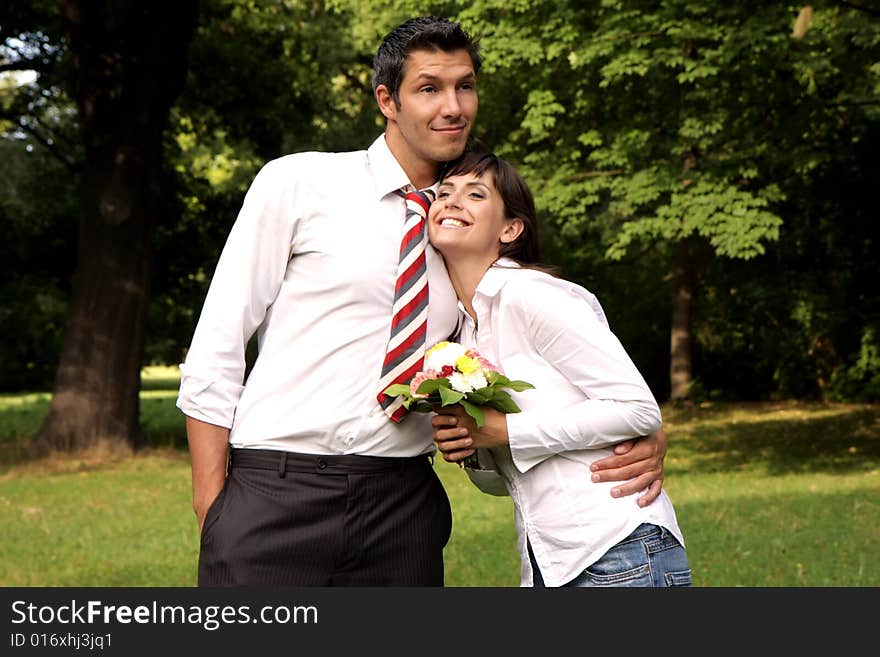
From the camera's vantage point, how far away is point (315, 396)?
3355 mm

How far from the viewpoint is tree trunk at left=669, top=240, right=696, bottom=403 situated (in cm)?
2547

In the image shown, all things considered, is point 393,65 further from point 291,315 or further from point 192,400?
point 192,400

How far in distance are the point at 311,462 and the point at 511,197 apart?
3.53 ft

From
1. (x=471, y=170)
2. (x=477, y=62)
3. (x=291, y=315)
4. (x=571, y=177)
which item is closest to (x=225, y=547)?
(x=291, y=315)

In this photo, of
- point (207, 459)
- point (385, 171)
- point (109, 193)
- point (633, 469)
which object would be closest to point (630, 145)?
point (109, 193)

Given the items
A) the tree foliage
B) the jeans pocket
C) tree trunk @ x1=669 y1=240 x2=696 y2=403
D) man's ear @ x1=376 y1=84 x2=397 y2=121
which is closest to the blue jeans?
the jeans pocket

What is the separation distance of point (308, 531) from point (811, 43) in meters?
13.7

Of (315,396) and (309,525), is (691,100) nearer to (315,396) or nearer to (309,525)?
(315,396)

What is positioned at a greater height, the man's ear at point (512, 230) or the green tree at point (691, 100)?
the green tree at point (691, 100)

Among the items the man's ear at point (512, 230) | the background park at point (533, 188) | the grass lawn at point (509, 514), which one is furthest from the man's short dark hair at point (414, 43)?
the background park at point (533, 188)

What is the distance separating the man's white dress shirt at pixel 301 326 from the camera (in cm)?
335

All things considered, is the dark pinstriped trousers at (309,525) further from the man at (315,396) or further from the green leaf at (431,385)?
the green leaf at (431,385)

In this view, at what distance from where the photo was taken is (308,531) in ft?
10.8

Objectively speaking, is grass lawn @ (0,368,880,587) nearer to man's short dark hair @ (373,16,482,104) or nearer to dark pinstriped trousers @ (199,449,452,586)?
dark pinstriped trousers @ (199,449,452,586)
